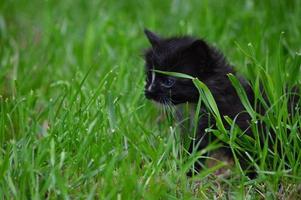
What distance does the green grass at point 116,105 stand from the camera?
Answer: 11.1ft

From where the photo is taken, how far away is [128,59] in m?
5.57

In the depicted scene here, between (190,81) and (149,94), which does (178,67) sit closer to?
(190,81)

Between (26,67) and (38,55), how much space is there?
264 millimetres

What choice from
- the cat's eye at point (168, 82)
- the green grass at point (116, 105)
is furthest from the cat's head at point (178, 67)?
the green grass at point (116, 105)

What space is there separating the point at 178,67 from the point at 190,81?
5.0 inches

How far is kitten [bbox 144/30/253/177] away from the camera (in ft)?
14.1

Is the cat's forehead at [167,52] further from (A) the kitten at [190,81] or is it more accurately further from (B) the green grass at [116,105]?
(B) the green grass at [116,105]

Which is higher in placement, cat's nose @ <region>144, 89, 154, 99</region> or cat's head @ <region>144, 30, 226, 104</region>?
cat's head @ <region>144, 30, 226, 104</region>

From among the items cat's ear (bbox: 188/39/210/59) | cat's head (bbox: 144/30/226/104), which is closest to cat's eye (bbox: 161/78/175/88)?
cat's head (bbox: 144/30/226/104)

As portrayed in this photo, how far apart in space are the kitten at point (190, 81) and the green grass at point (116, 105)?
0.66 feet

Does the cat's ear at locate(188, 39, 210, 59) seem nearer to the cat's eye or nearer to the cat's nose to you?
the cat's eye

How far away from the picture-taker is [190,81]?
169 inches

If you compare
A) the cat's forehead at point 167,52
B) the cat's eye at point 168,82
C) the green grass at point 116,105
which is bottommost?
the green grass at point 116,105

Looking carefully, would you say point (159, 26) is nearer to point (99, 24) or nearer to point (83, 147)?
point (99, 24)
